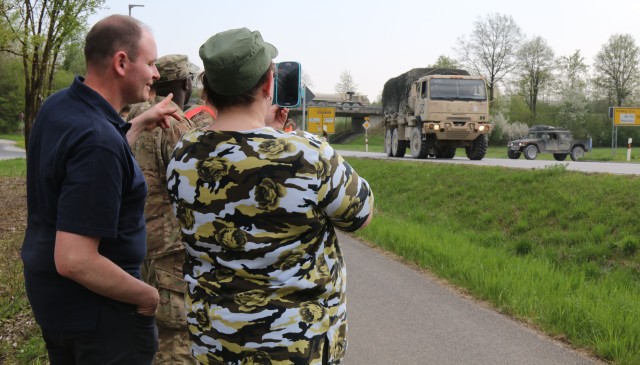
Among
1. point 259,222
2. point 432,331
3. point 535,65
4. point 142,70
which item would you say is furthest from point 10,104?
point 259,222

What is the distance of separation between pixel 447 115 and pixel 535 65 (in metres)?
46.3

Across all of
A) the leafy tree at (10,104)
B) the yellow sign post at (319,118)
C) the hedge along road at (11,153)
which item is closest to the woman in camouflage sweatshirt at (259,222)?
the yellow sign post at (319,118)

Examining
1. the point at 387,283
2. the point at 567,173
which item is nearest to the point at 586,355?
the point at 387,283

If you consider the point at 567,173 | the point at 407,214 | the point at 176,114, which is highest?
the point at 176,114

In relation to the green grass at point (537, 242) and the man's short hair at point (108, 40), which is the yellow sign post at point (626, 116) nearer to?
the green grass at point (537, 242)

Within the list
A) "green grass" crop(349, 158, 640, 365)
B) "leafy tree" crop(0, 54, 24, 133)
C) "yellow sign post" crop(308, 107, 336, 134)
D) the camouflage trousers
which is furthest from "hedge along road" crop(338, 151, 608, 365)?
"leafy tree" crop(0, 54, 24, 133)

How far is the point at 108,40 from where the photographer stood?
7.45 ft

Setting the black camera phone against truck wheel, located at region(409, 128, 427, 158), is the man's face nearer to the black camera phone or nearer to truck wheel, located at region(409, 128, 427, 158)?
the black camera phone

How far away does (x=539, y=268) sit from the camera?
7949mm

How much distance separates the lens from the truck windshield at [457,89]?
23.4m

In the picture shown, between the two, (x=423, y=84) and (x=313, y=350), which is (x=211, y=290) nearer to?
(x=313, y=350)

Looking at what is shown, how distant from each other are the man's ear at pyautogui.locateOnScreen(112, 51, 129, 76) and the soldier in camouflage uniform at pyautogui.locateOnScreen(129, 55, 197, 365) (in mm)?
726

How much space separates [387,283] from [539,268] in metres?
1.75

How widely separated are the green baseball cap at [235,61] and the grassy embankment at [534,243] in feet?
10.9
